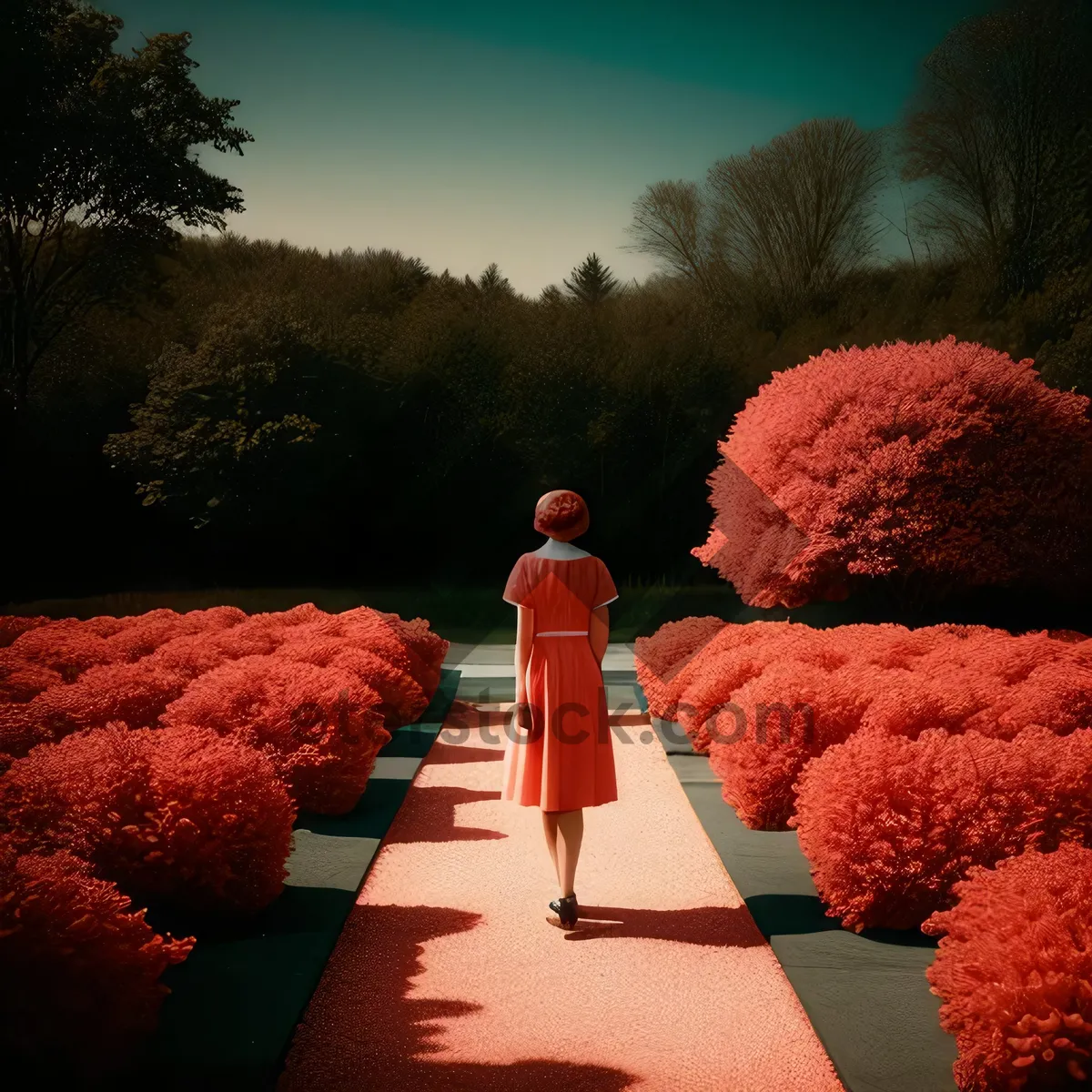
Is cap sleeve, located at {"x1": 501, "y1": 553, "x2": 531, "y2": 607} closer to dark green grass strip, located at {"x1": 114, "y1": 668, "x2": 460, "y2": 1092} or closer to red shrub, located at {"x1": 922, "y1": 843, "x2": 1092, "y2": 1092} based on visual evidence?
dark green grass strip, located at {"x1": 114, "y1": 668, "x2": 460, "y2": 1092}

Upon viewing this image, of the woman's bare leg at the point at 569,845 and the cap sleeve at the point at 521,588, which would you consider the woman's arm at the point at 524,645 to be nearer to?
the cap sleeve at the point at 521,588

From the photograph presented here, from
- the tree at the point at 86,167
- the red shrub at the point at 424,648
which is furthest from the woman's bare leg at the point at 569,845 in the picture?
the tree at the point at 86,167

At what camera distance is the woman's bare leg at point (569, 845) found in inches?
151

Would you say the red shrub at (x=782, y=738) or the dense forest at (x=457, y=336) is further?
the dense forest at (x=457, y=336)

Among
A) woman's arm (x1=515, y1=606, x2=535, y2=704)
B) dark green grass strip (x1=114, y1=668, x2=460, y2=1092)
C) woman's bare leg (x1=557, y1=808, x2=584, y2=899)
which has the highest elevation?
woman's arm (x1=515, y1=606, x2=535, y2=704)

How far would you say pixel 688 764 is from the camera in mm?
6227

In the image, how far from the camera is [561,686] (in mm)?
3836

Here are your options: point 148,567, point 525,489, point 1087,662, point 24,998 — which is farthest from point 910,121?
point 24,998

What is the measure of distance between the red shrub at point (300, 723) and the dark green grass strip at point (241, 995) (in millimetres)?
776

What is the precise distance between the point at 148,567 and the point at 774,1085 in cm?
1479

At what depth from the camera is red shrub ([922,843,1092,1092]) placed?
7.49 ft

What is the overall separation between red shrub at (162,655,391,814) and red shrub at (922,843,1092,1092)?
3060mm

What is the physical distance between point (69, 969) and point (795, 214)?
662 inches

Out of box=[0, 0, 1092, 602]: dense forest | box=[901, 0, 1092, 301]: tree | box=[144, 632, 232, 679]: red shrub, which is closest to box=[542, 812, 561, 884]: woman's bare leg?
box=[144, 632, 232, 679]: red shrub
